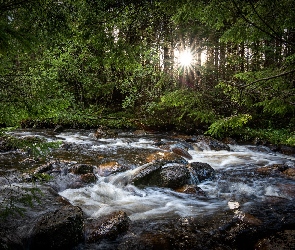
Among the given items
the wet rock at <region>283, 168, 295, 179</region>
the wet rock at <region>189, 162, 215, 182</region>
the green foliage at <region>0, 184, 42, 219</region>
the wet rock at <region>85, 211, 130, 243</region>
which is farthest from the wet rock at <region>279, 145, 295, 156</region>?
the green foliage at <region>0, 184, 42, 219</region>

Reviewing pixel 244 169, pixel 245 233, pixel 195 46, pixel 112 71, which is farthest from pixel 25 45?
pixel 112 71

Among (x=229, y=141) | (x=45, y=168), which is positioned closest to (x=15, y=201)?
(x=45, y=168)

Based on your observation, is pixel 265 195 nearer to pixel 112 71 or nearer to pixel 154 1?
pixel 154 1

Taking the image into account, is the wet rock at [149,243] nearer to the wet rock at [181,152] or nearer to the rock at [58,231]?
the rock at [58,231]

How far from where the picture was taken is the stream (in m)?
5.88

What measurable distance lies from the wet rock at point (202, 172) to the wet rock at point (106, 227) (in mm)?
3533

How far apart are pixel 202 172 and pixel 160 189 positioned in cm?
179

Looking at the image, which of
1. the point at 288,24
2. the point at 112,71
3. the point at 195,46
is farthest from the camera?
the point at 112,71

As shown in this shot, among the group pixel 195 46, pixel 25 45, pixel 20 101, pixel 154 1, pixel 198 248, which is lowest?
pixel 198 248

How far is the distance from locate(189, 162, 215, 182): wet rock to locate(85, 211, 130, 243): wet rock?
3533mm

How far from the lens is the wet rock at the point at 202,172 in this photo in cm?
795

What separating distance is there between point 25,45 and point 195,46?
17.7 m

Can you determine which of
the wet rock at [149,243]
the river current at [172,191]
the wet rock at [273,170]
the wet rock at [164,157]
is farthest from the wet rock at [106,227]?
the wet rock at [273,170]

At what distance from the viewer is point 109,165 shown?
27.9 feet
